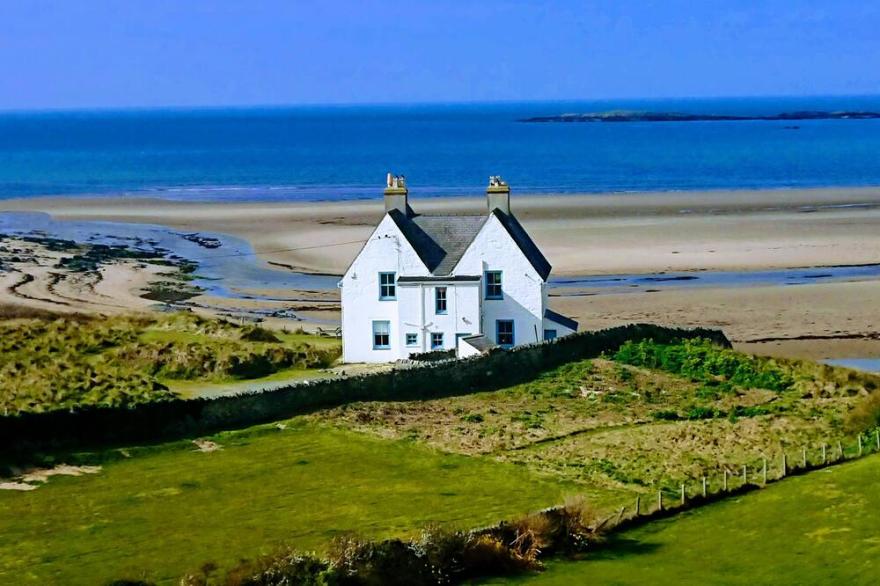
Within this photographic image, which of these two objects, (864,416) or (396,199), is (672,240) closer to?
(396,199)

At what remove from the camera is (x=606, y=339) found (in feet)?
129

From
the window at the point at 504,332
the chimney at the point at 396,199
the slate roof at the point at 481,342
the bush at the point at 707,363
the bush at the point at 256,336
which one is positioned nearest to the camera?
the bush at the point at 707,363

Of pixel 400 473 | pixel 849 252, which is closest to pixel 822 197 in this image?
pixel 849 252

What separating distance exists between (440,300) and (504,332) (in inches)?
85.1

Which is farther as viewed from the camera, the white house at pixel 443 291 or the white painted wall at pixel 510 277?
the white painted wall at pixel 510 277

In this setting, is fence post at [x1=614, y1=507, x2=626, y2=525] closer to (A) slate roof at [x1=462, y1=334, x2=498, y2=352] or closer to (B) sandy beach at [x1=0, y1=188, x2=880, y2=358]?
(A) slate roof at [x1=462, y1=334, x2=498, y2=352]

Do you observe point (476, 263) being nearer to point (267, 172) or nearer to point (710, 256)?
point (710, 256)

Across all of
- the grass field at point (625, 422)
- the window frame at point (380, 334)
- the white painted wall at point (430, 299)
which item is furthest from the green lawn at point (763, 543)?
the window frame at point (380, 334)

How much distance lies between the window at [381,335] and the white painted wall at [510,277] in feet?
8.90

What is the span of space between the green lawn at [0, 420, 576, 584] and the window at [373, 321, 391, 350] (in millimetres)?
9954

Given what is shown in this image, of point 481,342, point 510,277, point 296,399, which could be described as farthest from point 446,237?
point 296,399

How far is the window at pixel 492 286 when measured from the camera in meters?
40.0

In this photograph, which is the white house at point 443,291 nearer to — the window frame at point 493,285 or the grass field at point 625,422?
the window frame at point 493,285

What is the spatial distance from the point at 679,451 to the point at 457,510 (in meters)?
7.41
